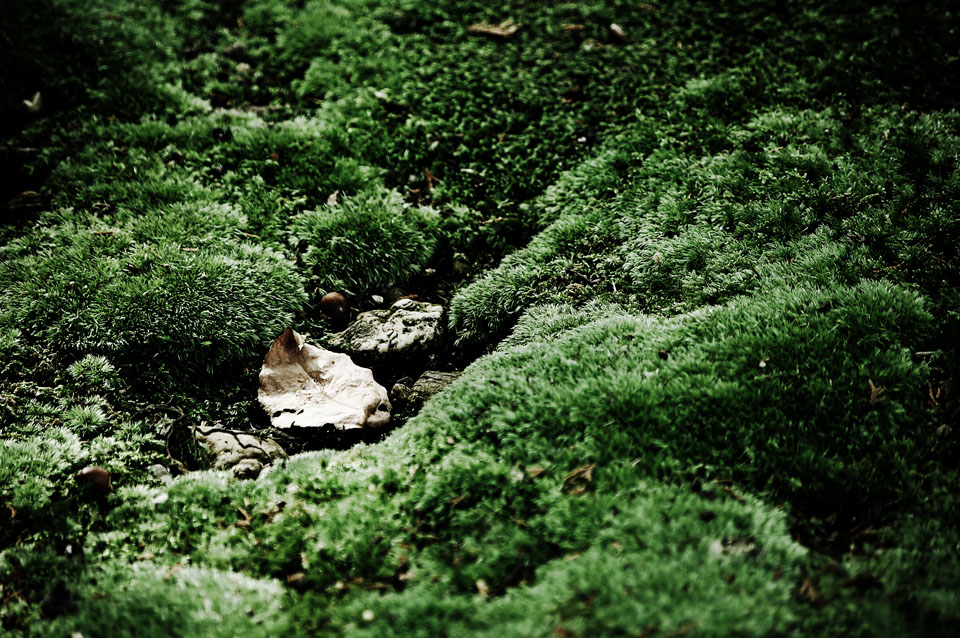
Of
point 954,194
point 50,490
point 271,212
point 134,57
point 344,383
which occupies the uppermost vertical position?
point 954,194

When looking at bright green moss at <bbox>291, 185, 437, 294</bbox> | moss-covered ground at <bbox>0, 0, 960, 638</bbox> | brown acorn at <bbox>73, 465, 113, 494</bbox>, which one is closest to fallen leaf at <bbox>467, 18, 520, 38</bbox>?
moss-covered ground at <bbox>0, 0, 960, 638</bbox>

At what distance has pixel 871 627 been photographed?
7.60ft

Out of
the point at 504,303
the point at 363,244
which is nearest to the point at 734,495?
the point at 504,303

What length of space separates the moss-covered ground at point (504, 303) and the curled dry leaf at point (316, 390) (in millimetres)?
257

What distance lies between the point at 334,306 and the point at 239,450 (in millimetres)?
1466

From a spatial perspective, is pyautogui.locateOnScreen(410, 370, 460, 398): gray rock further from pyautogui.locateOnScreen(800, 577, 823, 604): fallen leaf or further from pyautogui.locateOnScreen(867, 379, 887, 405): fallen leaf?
pyautogui.locateOnScreen(867, 379, 887, 405): fallen leaf

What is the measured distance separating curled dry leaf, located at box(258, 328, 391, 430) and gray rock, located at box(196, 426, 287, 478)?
7.6 inches

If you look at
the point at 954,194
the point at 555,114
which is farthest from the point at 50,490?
the point at 954,194

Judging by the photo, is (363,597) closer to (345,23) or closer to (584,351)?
(584,351)

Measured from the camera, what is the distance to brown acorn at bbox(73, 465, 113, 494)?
132 inches

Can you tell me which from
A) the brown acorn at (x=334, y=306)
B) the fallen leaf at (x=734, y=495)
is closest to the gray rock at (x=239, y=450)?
the brown acorn at (x=334, y=306)

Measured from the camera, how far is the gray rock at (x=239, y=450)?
12.0 ft

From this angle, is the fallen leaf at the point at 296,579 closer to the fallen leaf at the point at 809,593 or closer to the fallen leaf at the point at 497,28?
the fallen leaf at the point at 809,593

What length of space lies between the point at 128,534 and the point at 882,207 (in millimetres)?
5788
